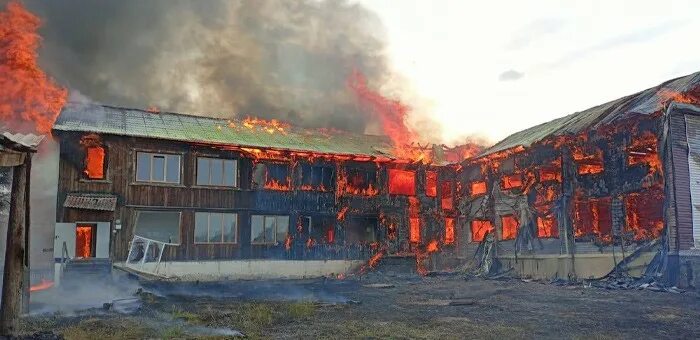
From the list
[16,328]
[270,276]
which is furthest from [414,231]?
[16,328]

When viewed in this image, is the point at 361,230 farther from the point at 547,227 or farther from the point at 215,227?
the point at 547,227

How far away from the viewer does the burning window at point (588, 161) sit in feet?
80.9

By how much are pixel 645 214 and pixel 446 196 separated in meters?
13.8

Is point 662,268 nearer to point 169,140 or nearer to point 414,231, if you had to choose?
point 414,231

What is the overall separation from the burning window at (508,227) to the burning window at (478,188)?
258 centimetres

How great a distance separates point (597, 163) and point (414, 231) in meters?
12.0

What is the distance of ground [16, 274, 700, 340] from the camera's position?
11.1 meters

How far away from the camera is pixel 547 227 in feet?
89.5

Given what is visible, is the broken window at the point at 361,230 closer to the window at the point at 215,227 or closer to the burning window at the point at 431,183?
the burning window at the point at 431,183

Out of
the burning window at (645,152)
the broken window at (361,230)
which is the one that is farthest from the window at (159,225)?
the burning window at (645,152)

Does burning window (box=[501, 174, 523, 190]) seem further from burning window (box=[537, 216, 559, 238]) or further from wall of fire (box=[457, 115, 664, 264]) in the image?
burning window (box=[537, 216, 559, 238])

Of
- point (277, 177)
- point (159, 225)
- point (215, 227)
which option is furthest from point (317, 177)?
point (159, 225)

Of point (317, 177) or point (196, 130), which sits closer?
point (196, 130)

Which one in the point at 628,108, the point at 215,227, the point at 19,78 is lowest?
the point at 215,227
